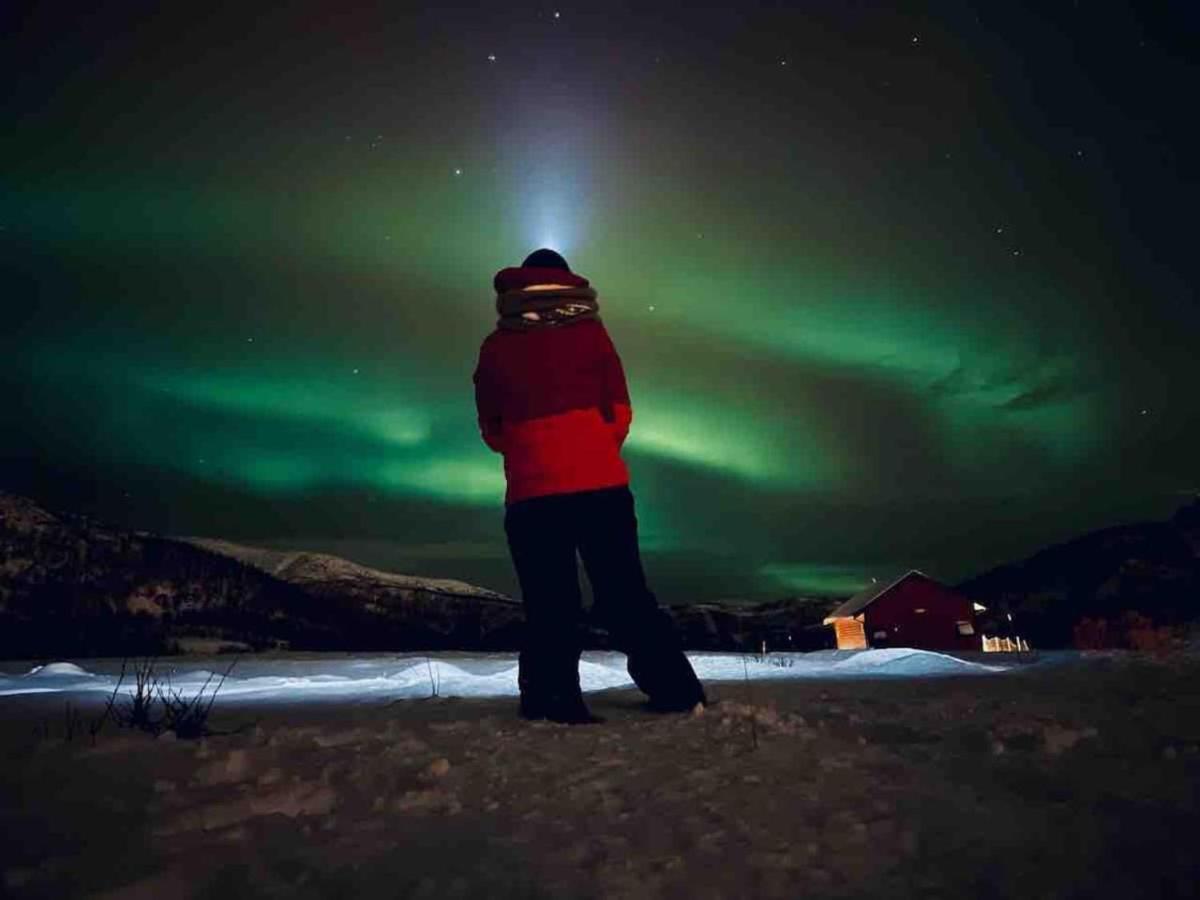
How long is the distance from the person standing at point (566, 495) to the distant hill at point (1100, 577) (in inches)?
1732

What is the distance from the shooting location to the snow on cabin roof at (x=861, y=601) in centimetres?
2786

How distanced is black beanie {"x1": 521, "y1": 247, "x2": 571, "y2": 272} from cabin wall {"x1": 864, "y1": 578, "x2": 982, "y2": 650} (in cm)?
2618

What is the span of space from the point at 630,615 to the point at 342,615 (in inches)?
1926

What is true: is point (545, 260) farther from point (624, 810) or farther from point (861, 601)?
point (861, 601)

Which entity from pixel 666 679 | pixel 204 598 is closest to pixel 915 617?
pixel 666 679

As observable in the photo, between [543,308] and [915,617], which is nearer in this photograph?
[543,308]

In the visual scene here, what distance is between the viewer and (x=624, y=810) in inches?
71.6

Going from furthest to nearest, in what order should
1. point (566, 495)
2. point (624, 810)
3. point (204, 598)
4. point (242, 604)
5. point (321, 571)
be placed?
point (321, 571) → point (242, 604) → point (204, 598) → point (566, 495) → point (624, 810)

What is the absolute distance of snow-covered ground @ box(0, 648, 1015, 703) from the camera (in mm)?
5574

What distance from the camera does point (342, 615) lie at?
48438 mm

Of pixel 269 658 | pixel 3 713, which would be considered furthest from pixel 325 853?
pixel 269 658

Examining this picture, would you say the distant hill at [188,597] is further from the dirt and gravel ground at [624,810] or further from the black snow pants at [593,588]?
the dirt and gravel ground at [624,810]

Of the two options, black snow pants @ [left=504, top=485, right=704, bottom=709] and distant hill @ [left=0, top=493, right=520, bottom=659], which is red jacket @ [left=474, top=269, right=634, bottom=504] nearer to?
black snow pants @ [left=504, top=485, right=704, bottom=709]

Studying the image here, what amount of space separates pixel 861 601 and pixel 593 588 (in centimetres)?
2714
